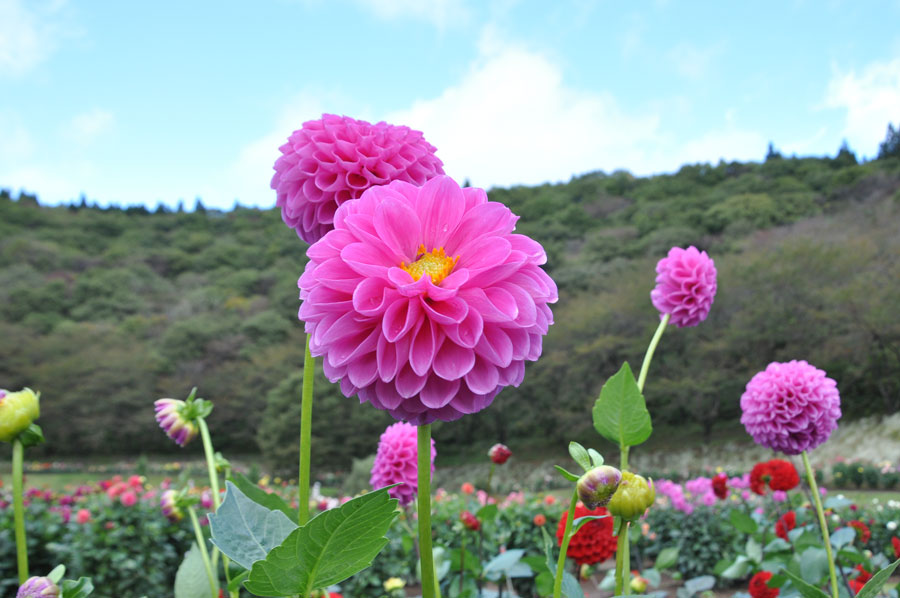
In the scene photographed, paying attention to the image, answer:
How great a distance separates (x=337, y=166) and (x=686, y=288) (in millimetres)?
833

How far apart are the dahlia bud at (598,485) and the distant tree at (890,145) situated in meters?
35.2

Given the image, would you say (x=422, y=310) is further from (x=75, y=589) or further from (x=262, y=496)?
(x=75, y=589)

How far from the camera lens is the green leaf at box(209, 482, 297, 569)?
526mm

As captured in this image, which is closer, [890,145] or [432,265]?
[432,265]

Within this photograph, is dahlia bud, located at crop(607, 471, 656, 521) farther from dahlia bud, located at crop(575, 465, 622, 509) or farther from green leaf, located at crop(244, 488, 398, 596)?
green leaf, located at crop(244, 488, 398, 596)

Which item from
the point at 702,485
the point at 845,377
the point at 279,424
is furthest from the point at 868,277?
the point at 279,424

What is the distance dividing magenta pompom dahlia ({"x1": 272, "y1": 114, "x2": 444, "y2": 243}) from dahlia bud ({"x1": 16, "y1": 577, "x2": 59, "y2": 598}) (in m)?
0.48

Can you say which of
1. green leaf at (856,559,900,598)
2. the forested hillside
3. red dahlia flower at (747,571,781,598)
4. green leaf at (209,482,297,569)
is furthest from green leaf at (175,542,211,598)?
the forested hillside

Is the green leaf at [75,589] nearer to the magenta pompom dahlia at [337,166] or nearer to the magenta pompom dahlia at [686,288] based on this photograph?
the magenta pompom dahlia at [337,166]

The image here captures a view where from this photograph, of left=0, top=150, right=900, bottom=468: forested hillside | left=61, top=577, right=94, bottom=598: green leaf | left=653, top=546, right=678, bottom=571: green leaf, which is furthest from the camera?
left=0, top=150, right=900, bottom=468: forested hillside

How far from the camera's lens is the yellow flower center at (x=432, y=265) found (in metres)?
0.58

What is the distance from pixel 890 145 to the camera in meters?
29.3

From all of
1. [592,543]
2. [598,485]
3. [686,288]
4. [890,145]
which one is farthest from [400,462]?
[890,145]

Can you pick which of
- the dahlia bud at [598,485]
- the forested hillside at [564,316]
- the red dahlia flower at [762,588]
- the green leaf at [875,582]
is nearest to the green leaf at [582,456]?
the dahlia bud at [598,485]
